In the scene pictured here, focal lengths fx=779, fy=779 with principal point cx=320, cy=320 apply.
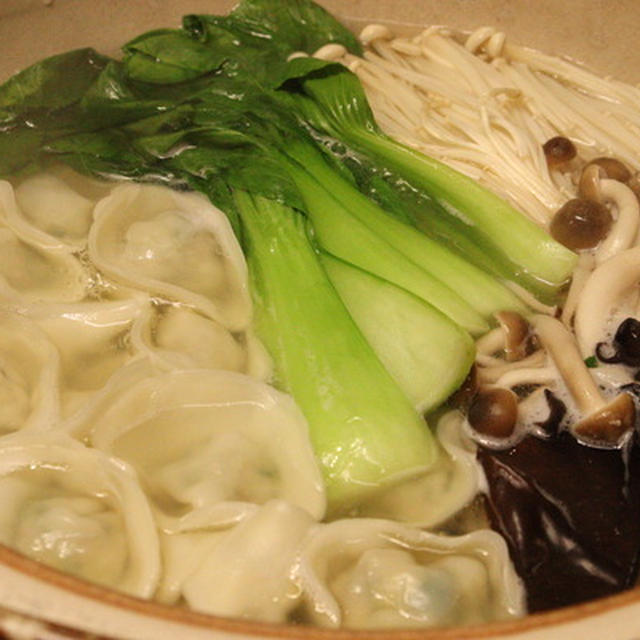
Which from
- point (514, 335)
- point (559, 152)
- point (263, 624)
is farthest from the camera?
point (559, 152)

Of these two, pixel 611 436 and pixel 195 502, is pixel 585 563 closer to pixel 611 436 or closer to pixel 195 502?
pixel 611 436

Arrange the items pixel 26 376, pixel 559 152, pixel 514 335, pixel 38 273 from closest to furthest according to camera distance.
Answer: pixel 26 376
pixel 514 335
pixel 38 273
pixel 559 152

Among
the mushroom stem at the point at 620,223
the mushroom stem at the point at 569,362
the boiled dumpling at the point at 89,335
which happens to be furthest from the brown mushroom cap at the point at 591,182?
the boiled dumpling at the point at 89,335

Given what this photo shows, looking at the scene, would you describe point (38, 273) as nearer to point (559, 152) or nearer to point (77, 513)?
point (77, 513)

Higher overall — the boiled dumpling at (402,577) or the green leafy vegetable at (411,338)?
the green leafy vegetable at (411,338)

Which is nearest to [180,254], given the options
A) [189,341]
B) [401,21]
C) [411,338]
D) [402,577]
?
[189,341]

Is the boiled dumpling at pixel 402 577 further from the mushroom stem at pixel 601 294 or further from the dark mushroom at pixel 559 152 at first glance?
the dark mushroom at pixel 559 152
